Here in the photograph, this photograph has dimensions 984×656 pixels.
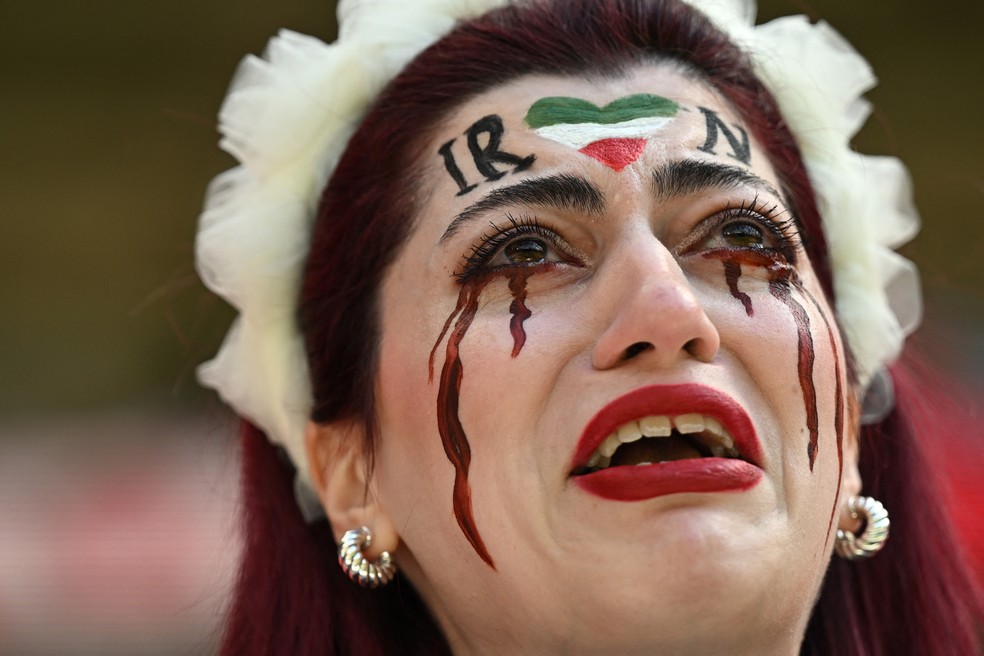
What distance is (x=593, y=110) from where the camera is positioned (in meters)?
2.01

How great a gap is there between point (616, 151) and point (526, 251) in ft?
0.73

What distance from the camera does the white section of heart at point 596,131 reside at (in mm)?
1953

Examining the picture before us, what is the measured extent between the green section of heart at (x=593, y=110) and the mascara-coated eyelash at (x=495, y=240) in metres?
0.19

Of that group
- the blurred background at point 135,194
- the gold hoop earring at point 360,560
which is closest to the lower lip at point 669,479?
the gold hoop earring at point 360,560

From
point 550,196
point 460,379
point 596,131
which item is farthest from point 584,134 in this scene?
point 460,379

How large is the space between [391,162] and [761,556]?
3.20 ft

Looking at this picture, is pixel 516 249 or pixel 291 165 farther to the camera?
pixel 291 165

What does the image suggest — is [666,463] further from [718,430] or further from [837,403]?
[837,403]

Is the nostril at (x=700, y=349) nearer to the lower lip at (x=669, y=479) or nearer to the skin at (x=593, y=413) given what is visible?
the skin at (x=593, y=413)

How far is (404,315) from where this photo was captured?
201 centimetres

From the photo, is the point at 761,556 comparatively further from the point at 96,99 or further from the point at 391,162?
→ the point at 96,99

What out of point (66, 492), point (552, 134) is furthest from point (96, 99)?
point (552, 134)

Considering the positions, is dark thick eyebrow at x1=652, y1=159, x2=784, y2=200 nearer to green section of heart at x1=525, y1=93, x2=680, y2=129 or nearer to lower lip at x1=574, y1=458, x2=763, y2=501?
green section of heart at x1=525, y1=93, x2=680, y2=129

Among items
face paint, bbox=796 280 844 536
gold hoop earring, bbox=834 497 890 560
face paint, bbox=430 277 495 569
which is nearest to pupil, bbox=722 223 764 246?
face paint, bbox=796 280 844 536
